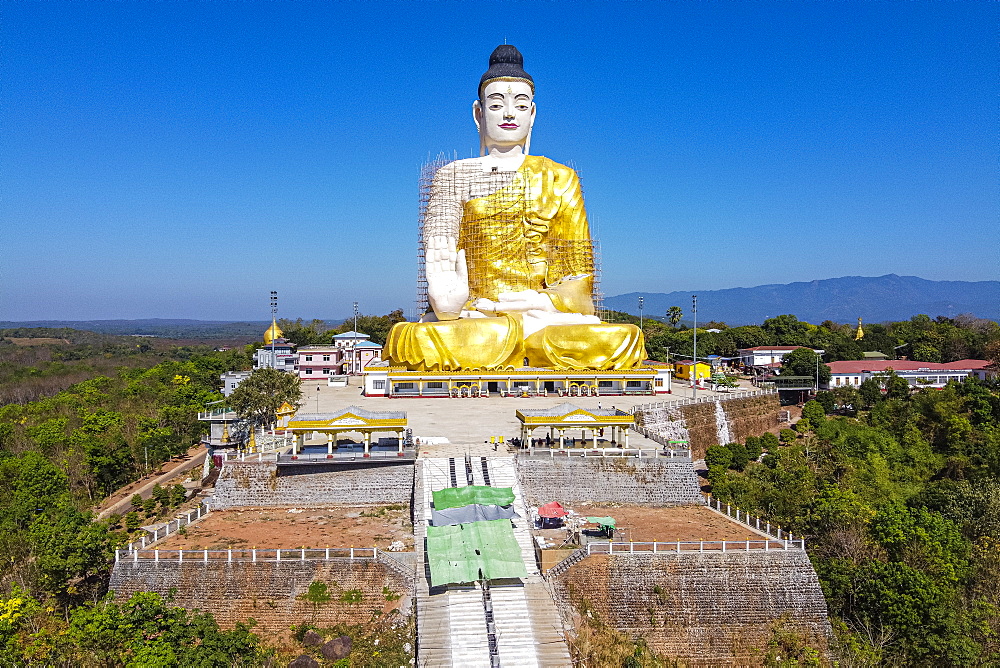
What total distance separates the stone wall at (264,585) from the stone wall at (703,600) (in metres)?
3.33

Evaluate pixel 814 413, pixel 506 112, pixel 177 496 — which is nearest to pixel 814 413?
pixel 814 413

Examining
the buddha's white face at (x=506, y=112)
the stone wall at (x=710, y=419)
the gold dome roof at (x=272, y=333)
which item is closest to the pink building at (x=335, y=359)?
the gold dome roof at (x=272, y=333)

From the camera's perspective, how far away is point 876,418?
29922 millimetres

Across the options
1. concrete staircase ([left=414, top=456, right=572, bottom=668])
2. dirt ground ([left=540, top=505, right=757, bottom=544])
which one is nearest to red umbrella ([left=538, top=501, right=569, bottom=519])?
dirt ground ([left=540, top=505, right=757, bottom=544])

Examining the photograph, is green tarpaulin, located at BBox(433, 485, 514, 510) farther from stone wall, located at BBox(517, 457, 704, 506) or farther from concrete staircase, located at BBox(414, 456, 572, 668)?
stone wall, located at BBox(517, 457, 704, 506)

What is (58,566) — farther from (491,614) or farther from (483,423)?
(483,423)

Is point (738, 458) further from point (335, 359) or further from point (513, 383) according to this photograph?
point (335, 359)

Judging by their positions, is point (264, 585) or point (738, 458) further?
point (738, 458)

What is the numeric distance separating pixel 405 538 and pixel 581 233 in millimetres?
19716

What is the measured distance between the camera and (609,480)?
18.6 meters

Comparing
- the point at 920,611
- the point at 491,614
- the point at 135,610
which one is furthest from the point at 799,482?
the point at 135,610

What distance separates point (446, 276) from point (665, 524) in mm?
16935

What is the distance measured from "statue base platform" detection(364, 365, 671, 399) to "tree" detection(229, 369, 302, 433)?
525cm

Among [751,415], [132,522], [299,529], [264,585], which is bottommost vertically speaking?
[132,522]
